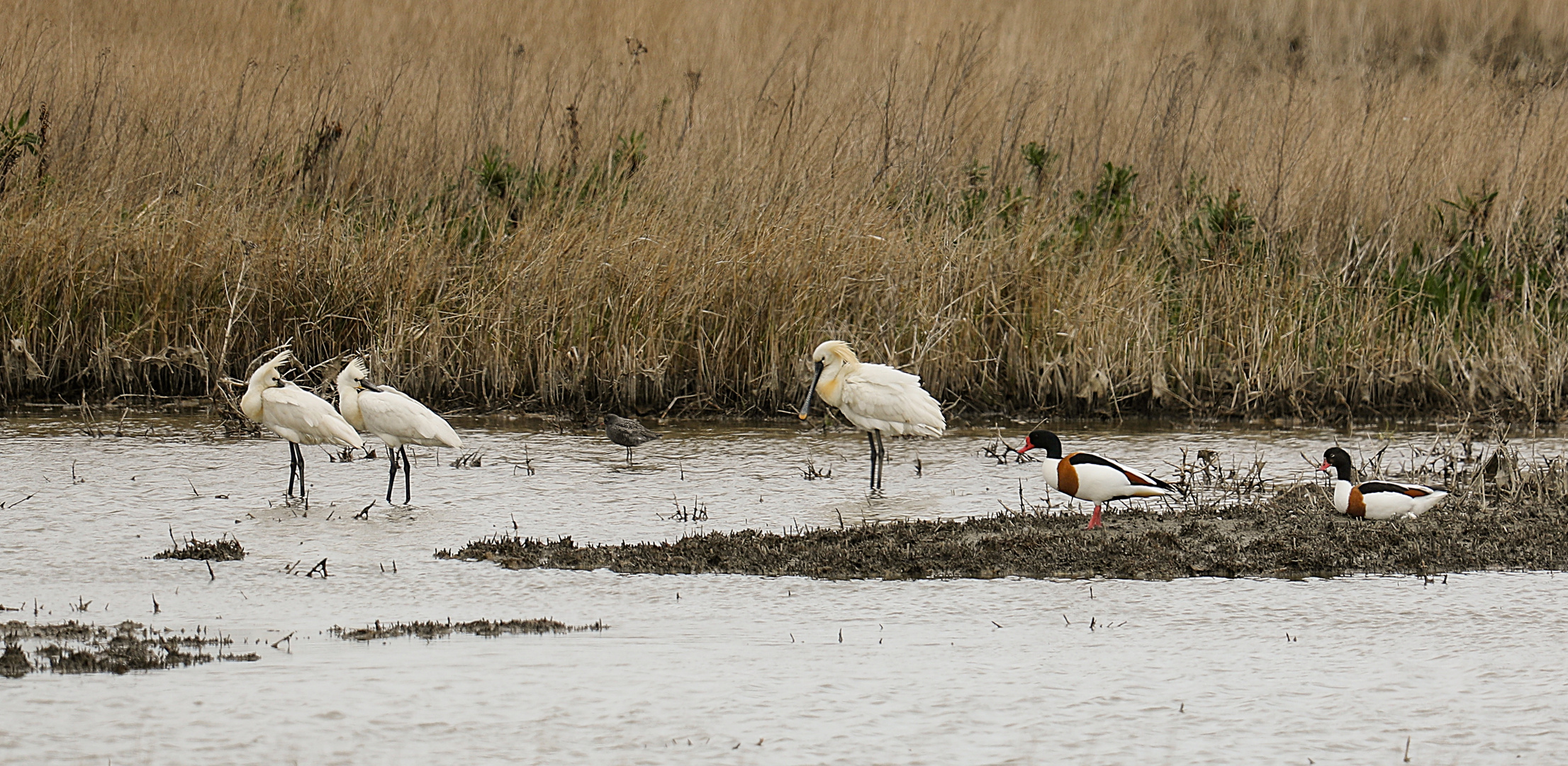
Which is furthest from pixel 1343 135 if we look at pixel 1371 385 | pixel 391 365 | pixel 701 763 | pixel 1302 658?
pixel 701 763

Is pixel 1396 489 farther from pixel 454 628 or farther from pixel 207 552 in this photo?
→ pixel 207 552

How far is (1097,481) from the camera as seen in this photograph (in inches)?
267

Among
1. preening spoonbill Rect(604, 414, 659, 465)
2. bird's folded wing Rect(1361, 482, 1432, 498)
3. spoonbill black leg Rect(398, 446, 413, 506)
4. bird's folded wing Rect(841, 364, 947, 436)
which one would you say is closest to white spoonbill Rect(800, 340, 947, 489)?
bird's folded wing Rect(841, 364, 947, 436)

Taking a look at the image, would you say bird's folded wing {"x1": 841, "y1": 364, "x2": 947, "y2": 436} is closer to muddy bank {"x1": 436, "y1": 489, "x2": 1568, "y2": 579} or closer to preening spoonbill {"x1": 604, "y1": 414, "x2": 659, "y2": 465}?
preening spoonbill {"x1": 604, "y1": 414, "x2": 659, "y2": 465}

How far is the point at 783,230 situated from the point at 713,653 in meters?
5.79

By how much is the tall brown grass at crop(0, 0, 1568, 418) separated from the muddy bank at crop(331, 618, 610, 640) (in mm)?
4698

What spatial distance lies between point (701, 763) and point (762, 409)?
6.01 metres

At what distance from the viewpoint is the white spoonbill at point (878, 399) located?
8289 millimetres

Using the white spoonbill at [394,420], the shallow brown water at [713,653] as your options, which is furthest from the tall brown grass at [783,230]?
the shallow brown water at [713,653]

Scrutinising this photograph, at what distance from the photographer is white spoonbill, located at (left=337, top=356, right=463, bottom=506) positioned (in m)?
7.66

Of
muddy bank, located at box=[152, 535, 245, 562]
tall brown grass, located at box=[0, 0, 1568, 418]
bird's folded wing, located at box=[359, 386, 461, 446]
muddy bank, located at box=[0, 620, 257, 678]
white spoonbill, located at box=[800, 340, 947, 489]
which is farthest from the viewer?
tall brown grass, located at box=[0, 0, 1568, 418]

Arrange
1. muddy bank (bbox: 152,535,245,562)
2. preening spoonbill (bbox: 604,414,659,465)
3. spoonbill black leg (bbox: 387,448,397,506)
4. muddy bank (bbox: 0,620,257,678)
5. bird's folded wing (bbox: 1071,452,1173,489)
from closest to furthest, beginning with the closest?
1. muddy bank (bbox: 0,620,257,678)
2. muddy bank (bbox: 152,535,245,562)
3. bird's folded wing (bbox: 1071,452,1173,489)
4. spoonbill black leg (bbox: 387,448,397,506)
5. preening spoonbill (bbox: 604,414,659,465)

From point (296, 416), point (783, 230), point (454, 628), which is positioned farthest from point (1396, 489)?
point (783, 230)

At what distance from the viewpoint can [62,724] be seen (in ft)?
14.1
